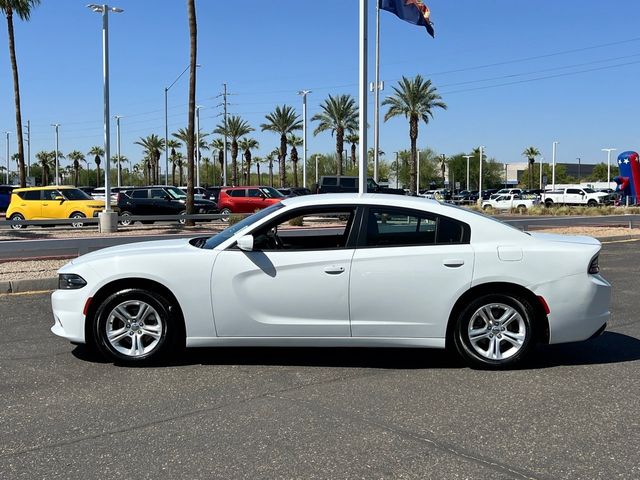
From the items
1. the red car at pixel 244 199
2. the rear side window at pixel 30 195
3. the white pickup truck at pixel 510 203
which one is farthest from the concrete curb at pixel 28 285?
the white pickup truck at pixel 510 203

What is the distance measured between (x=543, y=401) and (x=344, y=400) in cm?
146

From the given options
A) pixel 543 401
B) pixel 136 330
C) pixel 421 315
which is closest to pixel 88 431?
Result: pixel 136 330

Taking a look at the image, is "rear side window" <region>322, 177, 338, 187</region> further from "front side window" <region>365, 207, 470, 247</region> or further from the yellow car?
"front side window" <region>365, 207, 470, 247</region>

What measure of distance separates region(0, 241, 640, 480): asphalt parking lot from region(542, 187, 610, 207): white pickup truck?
47.6m

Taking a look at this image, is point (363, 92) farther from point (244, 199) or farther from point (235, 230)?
point (244, 199)

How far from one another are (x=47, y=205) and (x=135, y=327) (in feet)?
66.3

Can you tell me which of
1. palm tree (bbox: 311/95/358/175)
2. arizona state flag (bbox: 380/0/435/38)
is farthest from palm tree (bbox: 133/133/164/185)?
arizona state flag (bbox: 380/0/435/38)

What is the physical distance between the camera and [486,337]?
539 cm

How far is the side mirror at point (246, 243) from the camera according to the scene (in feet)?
17.2

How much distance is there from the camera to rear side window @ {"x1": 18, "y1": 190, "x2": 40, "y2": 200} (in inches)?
933

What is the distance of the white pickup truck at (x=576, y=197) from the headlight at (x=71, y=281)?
160 feet

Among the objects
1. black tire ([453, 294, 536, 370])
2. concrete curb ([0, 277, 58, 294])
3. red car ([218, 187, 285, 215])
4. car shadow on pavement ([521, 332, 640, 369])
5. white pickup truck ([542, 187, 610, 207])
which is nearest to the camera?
black tire ([453, 294, 536, 370])

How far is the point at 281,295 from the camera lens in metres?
5.30

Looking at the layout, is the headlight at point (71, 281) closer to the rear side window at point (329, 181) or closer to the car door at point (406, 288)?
the car door at point (406, 288)
